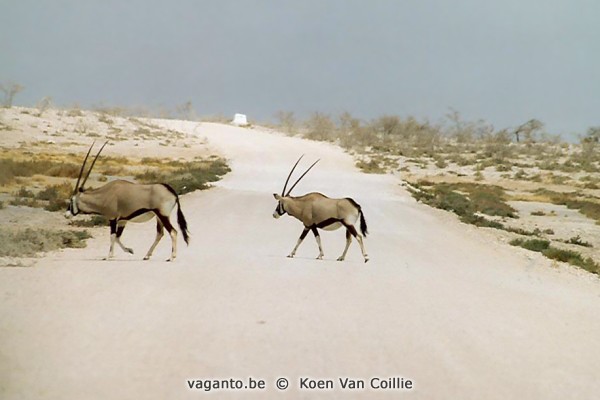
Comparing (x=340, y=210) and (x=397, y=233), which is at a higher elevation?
(x=340, y=210)

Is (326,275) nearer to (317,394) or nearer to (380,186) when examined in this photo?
(317,394)

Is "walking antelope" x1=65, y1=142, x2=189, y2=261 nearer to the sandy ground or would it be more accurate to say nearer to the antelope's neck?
the sandy ground

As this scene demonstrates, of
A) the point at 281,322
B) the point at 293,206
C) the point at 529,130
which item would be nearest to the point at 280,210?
the point at 293,206

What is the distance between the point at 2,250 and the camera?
806cm

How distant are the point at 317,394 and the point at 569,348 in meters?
3.73

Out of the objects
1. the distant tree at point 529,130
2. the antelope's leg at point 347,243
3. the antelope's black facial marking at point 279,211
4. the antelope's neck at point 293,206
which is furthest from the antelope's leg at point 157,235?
the distant tree at point 529,130

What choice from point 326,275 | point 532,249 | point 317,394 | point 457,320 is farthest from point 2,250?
point 532,249

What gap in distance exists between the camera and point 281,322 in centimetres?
645

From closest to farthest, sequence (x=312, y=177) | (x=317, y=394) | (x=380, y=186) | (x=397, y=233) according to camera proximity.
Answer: (x=317, y=394)
(x=397, y=233)
(x=312, y=177)
(x=380, y=186)

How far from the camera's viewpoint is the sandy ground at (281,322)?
16.6ft

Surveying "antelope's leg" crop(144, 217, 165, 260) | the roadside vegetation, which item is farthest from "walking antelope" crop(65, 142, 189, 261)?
the roadside vegetation

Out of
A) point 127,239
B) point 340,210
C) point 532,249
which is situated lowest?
point 532,249

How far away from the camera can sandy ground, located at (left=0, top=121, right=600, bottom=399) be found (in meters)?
5.06

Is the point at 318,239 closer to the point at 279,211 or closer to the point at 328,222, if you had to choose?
the point at 328,222
